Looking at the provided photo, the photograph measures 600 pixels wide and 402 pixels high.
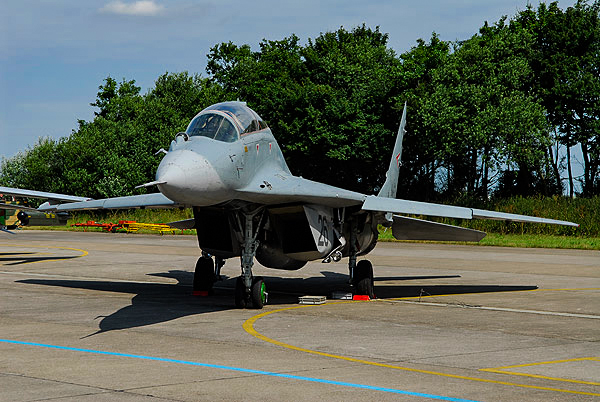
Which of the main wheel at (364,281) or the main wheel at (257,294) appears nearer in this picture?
the main wheel at (257,294)

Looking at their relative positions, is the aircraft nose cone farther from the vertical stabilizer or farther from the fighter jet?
the vertical stabilizer

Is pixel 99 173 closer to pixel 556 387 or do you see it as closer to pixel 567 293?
pixel 567 293

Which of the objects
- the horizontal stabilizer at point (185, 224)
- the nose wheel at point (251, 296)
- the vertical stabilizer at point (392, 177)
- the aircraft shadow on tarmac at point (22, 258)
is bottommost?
the nose wheel at point (251, 296)

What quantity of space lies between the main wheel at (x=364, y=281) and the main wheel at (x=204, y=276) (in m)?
3.26

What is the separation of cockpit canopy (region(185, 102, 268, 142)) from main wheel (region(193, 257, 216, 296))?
3.96 metres

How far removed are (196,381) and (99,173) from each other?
57.3m

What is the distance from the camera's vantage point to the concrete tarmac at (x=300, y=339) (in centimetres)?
717

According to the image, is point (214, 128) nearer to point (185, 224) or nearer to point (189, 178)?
point (189, 178)

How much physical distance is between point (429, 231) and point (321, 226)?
486cm

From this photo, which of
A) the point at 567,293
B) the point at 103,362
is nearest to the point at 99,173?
the point at 567,293

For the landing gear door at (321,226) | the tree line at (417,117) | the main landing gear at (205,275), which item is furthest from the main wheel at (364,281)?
the tree line at (417,117)

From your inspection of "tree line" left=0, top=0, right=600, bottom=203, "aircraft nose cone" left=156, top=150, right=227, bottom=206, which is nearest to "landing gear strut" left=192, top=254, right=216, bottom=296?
"aircraft nose cone" left=156, top=150, right=227, bottom=206

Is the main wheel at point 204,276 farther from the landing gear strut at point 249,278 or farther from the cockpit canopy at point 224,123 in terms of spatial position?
the cockpit canopy at point 224,123

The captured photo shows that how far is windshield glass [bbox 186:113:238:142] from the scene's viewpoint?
1227 centimetres
